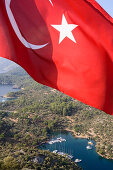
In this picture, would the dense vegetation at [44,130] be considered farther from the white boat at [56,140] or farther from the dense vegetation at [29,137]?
the white boat at [56,140]

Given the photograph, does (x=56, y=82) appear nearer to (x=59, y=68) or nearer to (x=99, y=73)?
(x=59, y=68)

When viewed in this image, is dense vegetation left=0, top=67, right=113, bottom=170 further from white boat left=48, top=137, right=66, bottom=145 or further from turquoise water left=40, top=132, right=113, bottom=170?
white boat left=48, top=137, right=66, bottom=145

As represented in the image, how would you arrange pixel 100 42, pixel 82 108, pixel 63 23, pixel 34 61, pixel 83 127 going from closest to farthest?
1. pixel 100 42
2. pixel 63 23
3. pixel 34 61
4. pixel 83 127
5. pixel 82 108

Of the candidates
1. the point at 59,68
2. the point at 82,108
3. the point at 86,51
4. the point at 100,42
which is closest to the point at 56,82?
the point at 59,68

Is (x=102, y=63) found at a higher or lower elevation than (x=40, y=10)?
lower

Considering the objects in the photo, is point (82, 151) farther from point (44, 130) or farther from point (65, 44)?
point (65, 44)

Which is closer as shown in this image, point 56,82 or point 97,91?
point 97,91

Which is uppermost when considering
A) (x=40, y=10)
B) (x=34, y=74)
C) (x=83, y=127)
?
(x=40, y=10)

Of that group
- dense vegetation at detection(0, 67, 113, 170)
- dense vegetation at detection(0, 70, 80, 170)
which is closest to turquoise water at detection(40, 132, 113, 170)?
dense vegetation at detection(0, 67, 113, 170)

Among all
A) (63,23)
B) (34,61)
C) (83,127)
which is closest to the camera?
(63,23)
